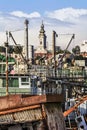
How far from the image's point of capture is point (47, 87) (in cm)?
4809

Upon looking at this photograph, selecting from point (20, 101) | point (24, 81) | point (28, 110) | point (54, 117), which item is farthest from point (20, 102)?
point (24, 81)

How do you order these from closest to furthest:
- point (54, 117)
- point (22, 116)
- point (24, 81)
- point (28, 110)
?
point (28, 110)
point (22, 116)
point (54, 117)
point (24, 81)

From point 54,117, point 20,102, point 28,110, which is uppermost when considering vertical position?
point 20,102

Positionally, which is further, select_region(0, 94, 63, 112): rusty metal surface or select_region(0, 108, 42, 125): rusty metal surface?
select_region(0, 108, 42, 125): rusty metal surface

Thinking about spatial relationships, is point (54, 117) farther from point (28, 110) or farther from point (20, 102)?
point (20, 102)

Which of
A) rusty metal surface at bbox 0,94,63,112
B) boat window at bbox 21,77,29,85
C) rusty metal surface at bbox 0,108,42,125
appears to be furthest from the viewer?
boat window at bbox 21,77,29,85

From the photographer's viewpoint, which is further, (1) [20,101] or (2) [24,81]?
(2) [24,81]

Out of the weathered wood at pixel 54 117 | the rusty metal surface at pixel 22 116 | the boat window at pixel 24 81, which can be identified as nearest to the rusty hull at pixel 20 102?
the rusty metal surface at pixel 22 116

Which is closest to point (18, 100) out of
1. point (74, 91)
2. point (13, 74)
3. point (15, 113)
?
point (15, 113)

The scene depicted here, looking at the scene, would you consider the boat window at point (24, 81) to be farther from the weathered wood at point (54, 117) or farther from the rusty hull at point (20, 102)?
the rusty hull at point (20, 102)

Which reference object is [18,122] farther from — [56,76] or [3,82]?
[56,76]

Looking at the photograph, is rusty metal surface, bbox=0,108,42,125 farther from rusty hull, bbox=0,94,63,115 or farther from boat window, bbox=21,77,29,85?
boat window, bbox=21,77,29,85

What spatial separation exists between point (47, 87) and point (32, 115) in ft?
90.8

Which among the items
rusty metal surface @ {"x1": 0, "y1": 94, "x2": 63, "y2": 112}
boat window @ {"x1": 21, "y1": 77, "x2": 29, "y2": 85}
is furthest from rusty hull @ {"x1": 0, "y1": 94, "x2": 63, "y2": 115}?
boat window @ {"x1": 21, "y1": 77, "x2": 29, "y2": 85}
